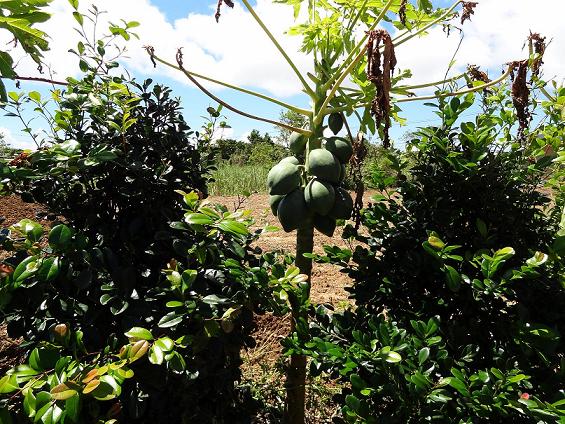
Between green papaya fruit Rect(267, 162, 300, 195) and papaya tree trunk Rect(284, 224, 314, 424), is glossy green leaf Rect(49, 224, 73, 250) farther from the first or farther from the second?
papaya tree trunk Rect(284, 224, 314, 424)

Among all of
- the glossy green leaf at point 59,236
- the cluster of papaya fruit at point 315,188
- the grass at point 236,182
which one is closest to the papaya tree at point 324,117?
the cluster of papaya fruit at point 315,188

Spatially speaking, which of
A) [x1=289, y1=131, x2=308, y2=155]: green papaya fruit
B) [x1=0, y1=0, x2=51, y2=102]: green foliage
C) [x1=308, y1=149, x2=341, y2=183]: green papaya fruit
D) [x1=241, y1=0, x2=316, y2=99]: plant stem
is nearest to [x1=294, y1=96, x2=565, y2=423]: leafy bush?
[x1=308, y1=149, x2=341, y2=183]: green papaya fruit

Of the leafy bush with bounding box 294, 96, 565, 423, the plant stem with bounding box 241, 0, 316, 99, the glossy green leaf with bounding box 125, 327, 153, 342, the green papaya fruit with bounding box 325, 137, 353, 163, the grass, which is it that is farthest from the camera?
the grass

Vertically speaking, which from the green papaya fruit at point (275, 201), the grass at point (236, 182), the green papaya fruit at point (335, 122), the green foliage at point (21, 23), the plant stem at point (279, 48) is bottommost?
the green papaya fruit at point (275, 201)

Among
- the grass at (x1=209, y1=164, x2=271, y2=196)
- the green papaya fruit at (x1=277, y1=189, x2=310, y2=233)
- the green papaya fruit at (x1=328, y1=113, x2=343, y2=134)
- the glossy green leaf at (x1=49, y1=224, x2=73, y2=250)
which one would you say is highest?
the grass at (x1=209, y1=164, x2=271, y2=196)

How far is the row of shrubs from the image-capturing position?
1.19 meters

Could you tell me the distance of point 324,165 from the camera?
156 cm

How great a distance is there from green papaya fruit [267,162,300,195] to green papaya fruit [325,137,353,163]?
17 cm

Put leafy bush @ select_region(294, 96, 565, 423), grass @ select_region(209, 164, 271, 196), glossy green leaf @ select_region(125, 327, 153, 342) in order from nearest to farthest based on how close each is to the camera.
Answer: glossy green leaf @ select_region(125, 327, 153, 342)
leafy bush @ select_region(294, 96, 565, 423)
grass @ select_region(209, 164, 271, 196)

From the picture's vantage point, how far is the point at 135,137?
1.63 meters

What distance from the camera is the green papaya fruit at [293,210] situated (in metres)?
1.60

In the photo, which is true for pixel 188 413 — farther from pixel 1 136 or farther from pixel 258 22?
pixel 1 136

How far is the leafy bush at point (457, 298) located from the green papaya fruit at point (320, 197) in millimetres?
225

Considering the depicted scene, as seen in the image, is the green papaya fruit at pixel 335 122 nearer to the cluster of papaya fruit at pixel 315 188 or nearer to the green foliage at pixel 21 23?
the cluster of papaya fruit at pixel 315 188
